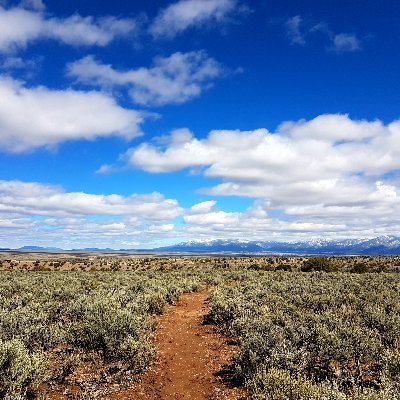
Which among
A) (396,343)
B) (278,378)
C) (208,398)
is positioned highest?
(278,378)

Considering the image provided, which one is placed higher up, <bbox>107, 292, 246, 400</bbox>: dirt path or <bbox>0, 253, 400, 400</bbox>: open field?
<bbox>0, 253, 400, 400</bbox>: open field

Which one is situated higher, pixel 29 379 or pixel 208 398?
pixel 29 379

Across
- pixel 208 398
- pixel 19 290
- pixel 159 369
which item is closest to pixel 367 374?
pixel 208 398

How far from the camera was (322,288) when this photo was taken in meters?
30.7

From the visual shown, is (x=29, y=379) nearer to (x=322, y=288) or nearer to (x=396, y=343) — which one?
(x=396, y=343)

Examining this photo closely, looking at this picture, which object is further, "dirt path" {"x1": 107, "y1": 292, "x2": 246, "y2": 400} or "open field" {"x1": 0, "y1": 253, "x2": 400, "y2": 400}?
"dirt path" {"x1": 107, "y1": 292, "x2": 246, "y2": 400}

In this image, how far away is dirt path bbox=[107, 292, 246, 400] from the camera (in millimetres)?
13289

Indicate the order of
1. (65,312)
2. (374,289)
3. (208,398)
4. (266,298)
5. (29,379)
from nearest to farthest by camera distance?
(29,379) < (208,398) < (65,312) < (266,298) < (374,289)

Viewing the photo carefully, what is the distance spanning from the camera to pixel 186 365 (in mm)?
16281

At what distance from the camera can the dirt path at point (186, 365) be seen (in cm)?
1329

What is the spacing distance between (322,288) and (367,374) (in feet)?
57.6

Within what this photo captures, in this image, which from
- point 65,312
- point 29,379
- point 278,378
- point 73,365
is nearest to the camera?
point 278,378

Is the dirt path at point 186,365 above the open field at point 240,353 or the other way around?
the other way around

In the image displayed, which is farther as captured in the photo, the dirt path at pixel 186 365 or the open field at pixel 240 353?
the dirt path at pixel 186 365
